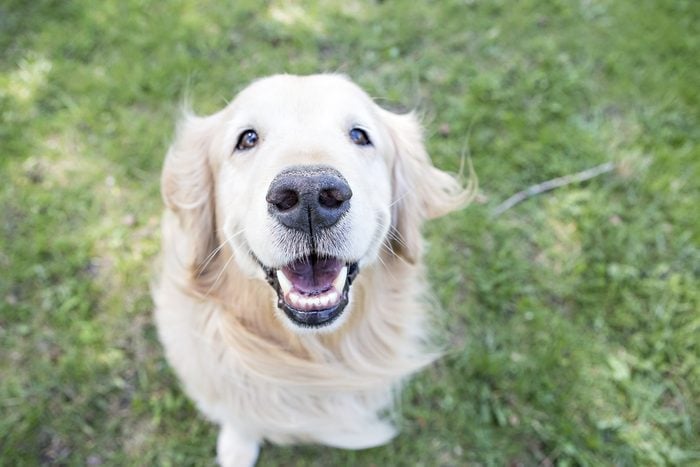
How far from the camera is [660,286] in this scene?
146 inches

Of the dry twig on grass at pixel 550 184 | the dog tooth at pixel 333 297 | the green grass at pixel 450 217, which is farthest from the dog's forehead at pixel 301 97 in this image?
the dry twig on grass at pixel 550 184

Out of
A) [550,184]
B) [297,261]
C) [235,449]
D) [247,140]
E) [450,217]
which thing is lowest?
[235,449]

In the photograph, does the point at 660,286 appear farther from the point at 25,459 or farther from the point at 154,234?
the point at 25,459

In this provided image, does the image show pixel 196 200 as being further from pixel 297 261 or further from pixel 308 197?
pixel 308 197

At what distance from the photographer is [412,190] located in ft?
8.63

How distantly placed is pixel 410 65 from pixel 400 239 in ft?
8.20

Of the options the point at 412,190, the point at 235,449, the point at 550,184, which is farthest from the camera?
the point at 550,184

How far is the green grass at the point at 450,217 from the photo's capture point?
10.6 feet

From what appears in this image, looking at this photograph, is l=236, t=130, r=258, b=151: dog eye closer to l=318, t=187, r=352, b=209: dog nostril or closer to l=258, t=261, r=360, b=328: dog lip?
l=258, t=261, r=360, b=328: dog lip

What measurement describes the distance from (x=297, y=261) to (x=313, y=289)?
15 centimetres

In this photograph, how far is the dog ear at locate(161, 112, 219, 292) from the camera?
8.04 feet

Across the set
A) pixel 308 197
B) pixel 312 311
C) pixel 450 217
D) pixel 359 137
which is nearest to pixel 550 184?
pixel 450 217

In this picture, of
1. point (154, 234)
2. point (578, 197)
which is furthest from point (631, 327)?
point (154, 234)

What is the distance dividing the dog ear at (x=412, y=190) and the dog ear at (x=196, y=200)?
2.98 ft
